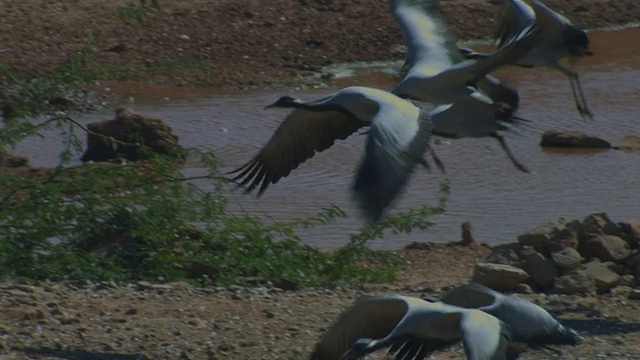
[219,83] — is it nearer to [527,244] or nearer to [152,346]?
[527,244]

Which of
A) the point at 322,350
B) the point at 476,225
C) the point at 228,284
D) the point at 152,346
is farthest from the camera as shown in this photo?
the point at 476,225

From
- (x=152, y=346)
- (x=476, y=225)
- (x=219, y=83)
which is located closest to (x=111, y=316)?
(x=152, y=346)

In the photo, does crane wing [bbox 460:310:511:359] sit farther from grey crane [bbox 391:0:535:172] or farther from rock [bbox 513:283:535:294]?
grey crane [bbox 391:0:535:172]

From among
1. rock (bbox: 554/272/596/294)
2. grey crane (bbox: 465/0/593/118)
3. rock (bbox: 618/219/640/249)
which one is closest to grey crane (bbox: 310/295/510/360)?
rock (bbox: 554/272/596/294)

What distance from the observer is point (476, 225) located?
32.1 feet

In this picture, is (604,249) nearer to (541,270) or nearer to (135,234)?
(541,270)

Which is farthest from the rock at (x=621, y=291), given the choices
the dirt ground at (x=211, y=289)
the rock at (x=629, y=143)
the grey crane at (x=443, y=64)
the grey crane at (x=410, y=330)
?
the rock at (x=629, y=143)

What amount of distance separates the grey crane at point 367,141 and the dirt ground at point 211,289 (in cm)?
72

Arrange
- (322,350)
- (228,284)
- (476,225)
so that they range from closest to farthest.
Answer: (322,350), (228,284), (476,225)

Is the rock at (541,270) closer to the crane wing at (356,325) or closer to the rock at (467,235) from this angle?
the rock at (467,235)

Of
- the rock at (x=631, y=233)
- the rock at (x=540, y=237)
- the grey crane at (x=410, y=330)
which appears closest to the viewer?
the grey crane at (x=410, y=330)

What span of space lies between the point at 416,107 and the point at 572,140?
481 cm

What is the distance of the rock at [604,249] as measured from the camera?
8.22m

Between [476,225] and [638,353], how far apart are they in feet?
10.5
